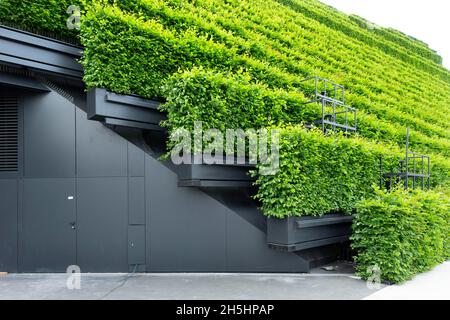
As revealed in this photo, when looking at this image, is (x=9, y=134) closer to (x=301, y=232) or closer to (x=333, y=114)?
(x=301, y=232)

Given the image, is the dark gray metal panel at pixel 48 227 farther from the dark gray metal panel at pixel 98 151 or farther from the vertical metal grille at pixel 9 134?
the vertical metal grille at pixel 9 134

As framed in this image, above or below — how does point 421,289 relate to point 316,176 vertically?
below

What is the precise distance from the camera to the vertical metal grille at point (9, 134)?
20.4ft

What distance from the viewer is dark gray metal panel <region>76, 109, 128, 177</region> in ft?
19.4

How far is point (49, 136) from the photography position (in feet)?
20.0

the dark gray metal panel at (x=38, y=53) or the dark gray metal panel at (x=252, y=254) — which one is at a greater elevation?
the dark gray metal panel at (x=38, y=53)

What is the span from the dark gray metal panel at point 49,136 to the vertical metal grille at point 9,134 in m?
0.23

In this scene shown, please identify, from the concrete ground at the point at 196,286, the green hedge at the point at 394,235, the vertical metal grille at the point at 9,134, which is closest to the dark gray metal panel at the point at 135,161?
the concrete ground at the point at 196,286

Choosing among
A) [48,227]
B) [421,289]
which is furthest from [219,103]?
[421,289]

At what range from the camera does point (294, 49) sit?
11312 millimetres

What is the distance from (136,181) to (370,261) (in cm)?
412

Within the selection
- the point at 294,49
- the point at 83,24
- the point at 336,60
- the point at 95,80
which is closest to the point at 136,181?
the point at 95,80

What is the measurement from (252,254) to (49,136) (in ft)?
13.8
